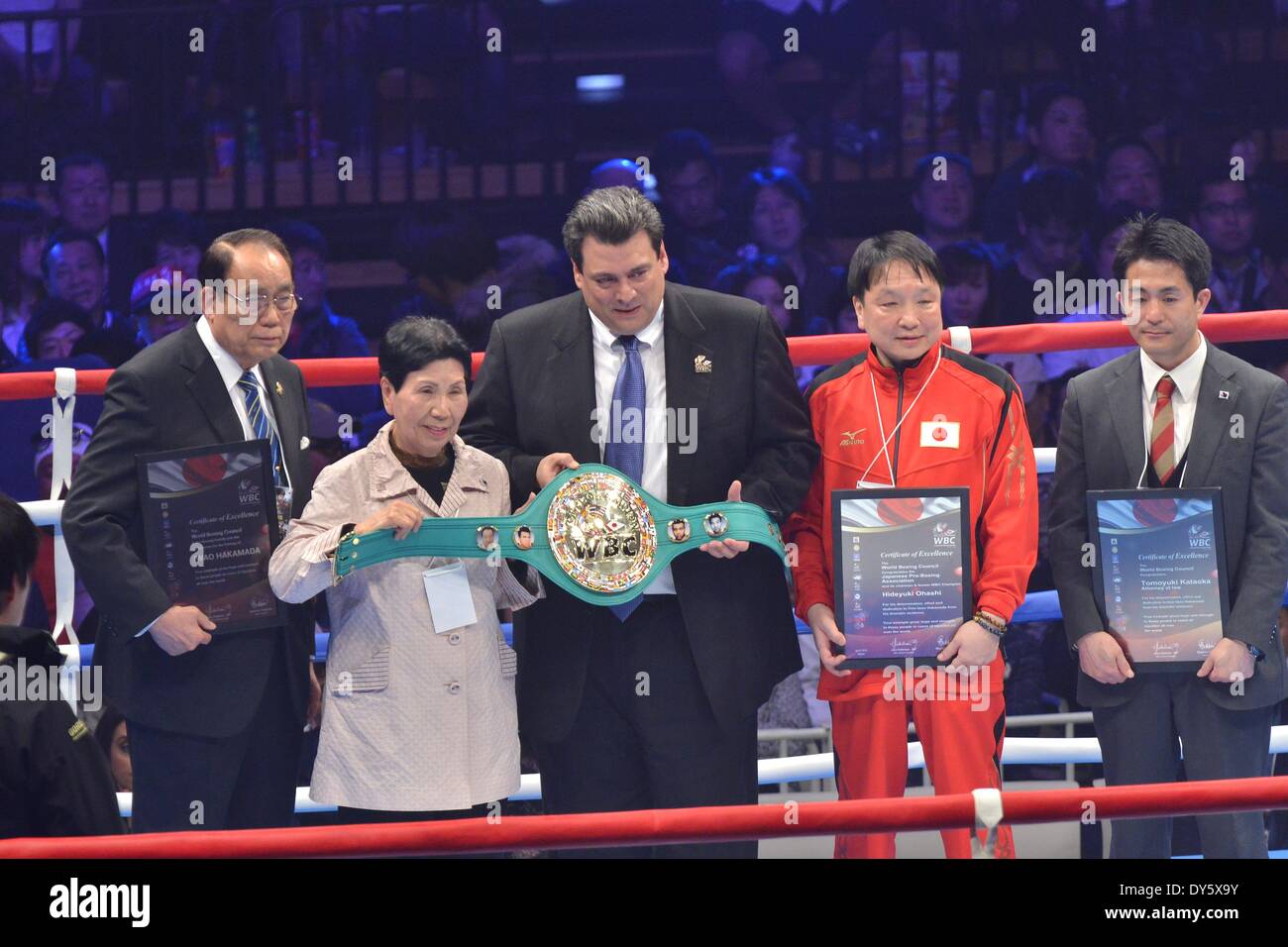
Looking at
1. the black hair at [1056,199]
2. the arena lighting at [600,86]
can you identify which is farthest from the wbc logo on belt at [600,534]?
the arena lighting at [600,86]

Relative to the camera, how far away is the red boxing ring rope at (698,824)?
2447 millimetres

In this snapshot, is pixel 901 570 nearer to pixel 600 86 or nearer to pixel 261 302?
pixel 261 302

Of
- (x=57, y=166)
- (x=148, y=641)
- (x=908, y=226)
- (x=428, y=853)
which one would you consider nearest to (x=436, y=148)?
(x=57, y=166)

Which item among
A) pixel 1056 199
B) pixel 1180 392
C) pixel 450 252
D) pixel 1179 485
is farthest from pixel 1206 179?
pixel 1179 485

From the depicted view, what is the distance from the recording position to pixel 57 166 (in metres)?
6.36

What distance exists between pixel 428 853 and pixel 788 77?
489 centimetres

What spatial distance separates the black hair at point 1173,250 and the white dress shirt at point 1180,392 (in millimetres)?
155

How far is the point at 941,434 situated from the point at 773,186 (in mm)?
3091

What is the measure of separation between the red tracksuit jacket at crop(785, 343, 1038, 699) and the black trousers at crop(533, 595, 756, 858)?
10.8 inches

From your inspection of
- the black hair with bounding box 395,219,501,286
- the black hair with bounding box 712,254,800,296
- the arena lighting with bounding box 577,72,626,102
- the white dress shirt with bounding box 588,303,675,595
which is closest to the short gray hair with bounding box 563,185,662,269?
the white dress shirt with bounding box 588,303,675,595

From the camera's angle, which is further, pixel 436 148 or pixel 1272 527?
pixel 436 148

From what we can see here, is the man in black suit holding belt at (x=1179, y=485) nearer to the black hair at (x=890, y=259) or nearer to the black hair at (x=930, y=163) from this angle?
the black hair at (x=890, y=259)

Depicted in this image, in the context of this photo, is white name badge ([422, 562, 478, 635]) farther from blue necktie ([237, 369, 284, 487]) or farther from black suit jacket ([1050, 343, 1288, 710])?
black suit jacket ([1050, 343, 1288, 710])
